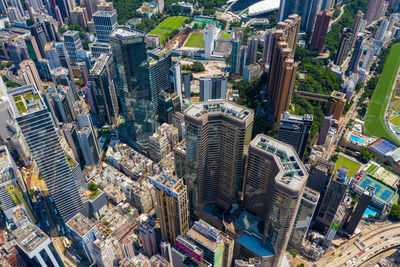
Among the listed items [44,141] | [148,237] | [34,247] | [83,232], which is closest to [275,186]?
[148,237]

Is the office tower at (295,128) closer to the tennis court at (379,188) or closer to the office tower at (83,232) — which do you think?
the tennis court at (379,188)

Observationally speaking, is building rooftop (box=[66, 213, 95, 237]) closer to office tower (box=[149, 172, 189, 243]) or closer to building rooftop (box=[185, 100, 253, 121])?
office tower (box=[149, 172, 189, 243])

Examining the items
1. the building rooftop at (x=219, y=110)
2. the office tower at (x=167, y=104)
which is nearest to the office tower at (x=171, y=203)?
the building rooftop at (x=219, y=110)

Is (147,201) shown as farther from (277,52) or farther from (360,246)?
(277,52)

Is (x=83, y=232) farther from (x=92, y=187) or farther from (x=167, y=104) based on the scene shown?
(x=167, y=104)

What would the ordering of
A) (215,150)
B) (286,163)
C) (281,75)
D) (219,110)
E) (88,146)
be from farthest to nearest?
(281,75)
(88,146)
(215,150)
(219,110)
(286,163)

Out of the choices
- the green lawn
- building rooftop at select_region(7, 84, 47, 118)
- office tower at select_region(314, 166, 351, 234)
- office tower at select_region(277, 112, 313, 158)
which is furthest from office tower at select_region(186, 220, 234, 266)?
the green lawn

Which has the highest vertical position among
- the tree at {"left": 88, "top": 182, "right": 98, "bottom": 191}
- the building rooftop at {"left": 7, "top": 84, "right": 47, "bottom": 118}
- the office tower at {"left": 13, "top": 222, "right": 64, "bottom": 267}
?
the building rooftop at {"left": 7, "top": 84, "right": 47, "bottom": 118}
